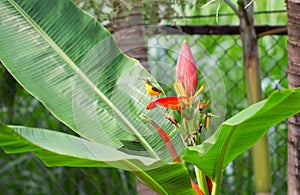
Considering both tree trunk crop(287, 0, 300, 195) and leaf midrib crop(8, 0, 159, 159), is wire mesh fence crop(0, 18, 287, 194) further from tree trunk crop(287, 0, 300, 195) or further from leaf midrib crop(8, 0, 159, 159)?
leaf midrib crop(8, 0, 159, 159)

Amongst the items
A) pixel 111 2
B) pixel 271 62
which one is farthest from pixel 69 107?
pixel 271 62

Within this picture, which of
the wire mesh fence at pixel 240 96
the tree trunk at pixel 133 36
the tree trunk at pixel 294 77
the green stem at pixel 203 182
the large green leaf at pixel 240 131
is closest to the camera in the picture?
the large green leaf at pixel 240 131

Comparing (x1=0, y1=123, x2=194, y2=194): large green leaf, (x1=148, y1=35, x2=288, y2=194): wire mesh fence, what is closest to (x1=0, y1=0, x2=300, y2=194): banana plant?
(x1=0, y1=123, x2=194, y2=194): large green leaf

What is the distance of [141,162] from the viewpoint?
1.50 metres

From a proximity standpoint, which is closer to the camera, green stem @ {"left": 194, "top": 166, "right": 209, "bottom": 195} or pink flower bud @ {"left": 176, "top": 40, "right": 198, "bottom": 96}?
pink flower bud @ {"left": 176, "top": 40, "right": 198, "bottom": 96}

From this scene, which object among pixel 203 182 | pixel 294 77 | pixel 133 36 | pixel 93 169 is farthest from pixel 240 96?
pixel 203 182

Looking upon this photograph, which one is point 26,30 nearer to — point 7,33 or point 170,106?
point 7,33

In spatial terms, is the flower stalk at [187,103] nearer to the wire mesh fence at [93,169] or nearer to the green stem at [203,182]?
the green stem at [203,182]

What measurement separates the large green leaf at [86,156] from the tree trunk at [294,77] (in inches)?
22.2

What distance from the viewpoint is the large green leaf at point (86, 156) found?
1524mm

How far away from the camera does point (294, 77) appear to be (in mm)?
2178

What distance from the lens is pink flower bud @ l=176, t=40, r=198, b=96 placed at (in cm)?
173

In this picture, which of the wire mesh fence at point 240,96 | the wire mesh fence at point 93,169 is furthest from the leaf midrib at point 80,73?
the wire mesh fence at point 93,169

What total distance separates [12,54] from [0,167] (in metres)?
1.85
